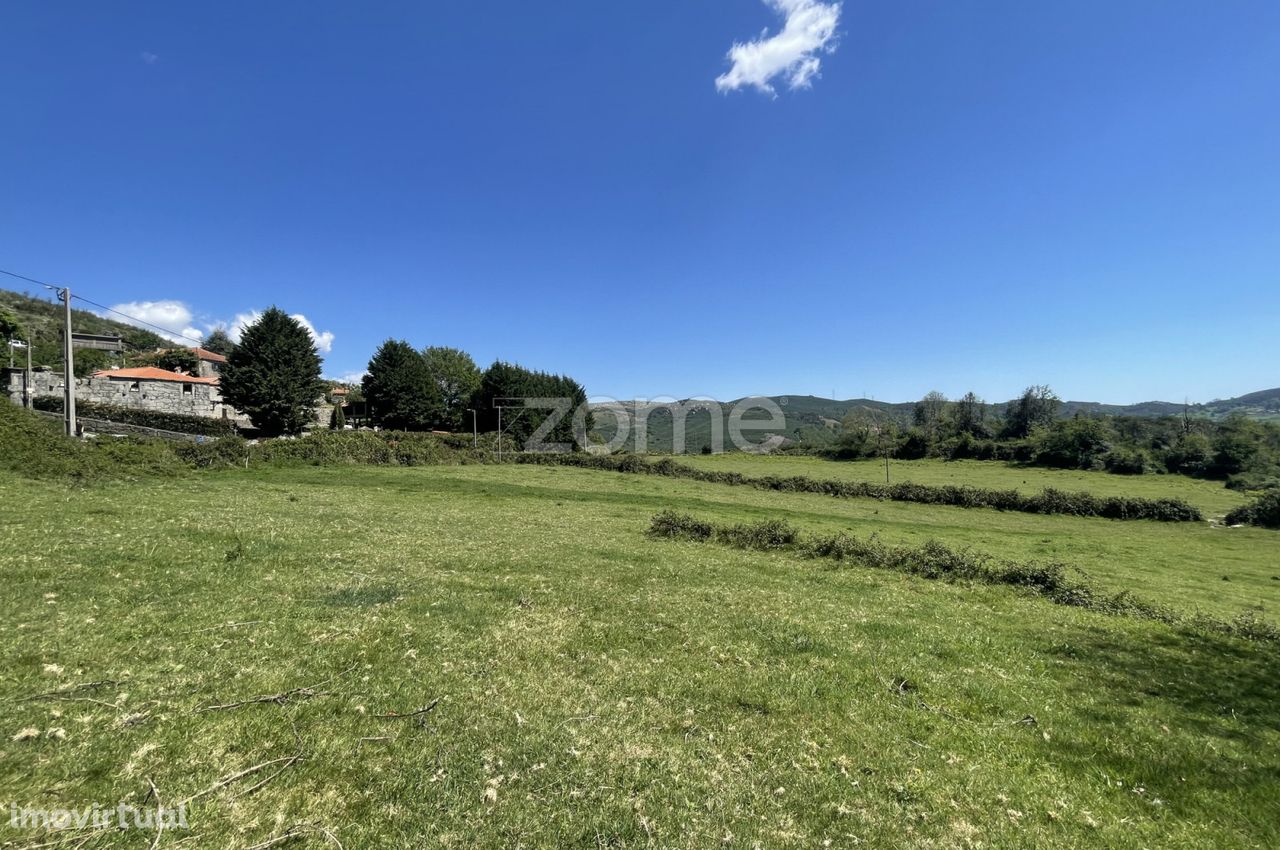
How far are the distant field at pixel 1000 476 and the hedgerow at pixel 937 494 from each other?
6730mm

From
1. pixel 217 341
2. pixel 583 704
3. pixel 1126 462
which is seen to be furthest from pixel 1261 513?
pixel 217 341

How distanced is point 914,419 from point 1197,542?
345 feet

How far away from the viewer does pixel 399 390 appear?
219 feet

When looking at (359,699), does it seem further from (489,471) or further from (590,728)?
(489,471)

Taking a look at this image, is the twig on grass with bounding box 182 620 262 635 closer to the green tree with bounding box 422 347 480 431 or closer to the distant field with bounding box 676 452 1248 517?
the distant field with bounding box 676 452 1248 517

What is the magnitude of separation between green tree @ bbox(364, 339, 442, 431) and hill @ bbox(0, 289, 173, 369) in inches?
2455

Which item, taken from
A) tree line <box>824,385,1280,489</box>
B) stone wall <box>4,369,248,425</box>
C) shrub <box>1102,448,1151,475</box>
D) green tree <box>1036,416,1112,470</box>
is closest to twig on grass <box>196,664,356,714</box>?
stone wall <box>4,369,248,425</box>

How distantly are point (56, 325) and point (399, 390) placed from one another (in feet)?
310

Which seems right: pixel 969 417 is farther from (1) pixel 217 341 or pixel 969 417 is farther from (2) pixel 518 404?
(1) pixel 217 341

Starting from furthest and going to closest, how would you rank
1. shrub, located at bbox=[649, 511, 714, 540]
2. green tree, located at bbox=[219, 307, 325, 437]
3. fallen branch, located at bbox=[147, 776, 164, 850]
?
green tree, located at bbox=[219, 307, 325, 437] → shrub, located at bbox=[649, 511, 714, 540] → fallen branch, located at bbox=[147, 776, 164, 850]

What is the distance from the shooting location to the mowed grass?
4086 mm

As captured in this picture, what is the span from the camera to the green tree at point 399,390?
6669cm

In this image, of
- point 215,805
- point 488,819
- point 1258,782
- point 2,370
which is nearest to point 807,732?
point 488,819

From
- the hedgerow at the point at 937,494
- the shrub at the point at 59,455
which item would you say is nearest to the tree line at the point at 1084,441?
the hedgerow at the point at 937,494
